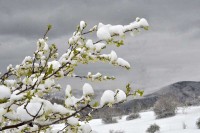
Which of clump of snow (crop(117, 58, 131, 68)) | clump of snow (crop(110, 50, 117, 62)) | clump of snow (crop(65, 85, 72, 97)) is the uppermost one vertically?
clump of snow (crop(110, 50, 117, 62))

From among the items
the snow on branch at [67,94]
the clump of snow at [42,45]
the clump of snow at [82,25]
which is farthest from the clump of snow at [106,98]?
the clump of snow at [42,45]

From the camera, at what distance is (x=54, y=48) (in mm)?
2941

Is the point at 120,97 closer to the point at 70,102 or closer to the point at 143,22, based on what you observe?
the point at 70,102

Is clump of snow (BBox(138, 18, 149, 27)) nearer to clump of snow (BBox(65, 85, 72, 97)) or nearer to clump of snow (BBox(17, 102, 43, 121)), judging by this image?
clump of snow (BBox(65, 85, 72, 97))

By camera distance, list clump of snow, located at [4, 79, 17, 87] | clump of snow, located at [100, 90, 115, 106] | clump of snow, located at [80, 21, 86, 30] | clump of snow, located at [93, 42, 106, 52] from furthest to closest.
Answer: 1. clump of snow, located at [4, 79, 17, 87]
2. clump of snow, located at [80, 21, 86, 30]
3. clump of snow, located at [93, 42, 106, 52]
4. clump of snow, located at [100, 90, 115, 106]

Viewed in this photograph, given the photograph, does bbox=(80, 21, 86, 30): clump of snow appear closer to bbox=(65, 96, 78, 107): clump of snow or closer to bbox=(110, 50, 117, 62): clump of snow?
bbox=(110, 50, 117, 62): clump of snow

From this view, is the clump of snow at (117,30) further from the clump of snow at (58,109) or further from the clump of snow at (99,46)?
the clump of snow at (58,109)

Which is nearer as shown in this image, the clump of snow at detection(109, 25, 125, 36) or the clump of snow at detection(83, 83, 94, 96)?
the clump of snow at detection(83, 83, 94, 96)

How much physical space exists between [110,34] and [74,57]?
1.42 feet

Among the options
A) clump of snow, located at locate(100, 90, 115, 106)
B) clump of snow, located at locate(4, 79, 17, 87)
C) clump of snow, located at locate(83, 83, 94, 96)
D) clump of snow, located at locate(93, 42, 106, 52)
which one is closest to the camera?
clump of snow, located at locate(100, 90, 115, 106)

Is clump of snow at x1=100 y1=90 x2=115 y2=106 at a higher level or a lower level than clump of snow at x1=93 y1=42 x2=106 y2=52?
lower

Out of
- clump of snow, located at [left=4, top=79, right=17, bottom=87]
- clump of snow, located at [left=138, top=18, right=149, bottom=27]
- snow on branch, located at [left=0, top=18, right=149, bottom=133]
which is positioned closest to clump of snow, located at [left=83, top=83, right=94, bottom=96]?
snow on branch, located at [left=0, top=18, right=149, bottom=133]

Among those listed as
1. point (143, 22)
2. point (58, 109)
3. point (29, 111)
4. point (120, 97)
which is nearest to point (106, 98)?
point (120, 97)

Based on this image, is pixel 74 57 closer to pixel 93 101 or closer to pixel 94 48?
pixel 94 48
